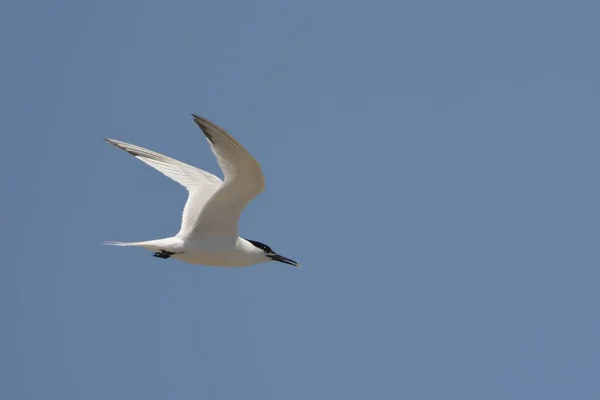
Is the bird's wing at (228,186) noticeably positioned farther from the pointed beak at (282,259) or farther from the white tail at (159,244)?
the pointed beak at (282,259)

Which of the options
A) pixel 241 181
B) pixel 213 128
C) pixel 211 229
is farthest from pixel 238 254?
pixel 213 128

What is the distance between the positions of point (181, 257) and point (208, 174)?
160 centimetres

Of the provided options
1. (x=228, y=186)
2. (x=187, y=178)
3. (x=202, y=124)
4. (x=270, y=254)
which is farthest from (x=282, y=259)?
(x=202, y=124)

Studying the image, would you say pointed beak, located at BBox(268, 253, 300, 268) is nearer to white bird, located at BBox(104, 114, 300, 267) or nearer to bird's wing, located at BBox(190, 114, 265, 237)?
white bird, located at BBox(104, 114, 300, 267)

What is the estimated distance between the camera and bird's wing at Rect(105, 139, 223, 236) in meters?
16.3

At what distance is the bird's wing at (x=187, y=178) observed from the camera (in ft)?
53.5

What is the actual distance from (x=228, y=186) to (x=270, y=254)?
2.26 meters

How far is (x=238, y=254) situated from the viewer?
16.4 metres

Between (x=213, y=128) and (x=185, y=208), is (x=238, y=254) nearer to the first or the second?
(x=185, y=208)

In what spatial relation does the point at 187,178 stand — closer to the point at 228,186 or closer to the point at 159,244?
the point at 159,244

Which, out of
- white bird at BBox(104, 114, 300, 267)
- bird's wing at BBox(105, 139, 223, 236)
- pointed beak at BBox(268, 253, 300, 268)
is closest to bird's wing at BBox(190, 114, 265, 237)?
white bird at BBox(104, 114, 300, 267)

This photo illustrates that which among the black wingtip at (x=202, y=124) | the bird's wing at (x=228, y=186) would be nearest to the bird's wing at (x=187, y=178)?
the bird's wing at (x=228, y=186)

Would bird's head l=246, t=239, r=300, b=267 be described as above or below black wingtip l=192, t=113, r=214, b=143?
below

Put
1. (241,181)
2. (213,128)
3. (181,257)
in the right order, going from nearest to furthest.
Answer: (213,128) < (241,181) < (181,257)
